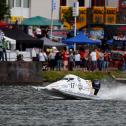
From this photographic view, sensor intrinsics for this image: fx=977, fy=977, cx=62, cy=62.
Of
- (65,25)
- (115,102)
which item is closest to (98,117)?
(115,102)

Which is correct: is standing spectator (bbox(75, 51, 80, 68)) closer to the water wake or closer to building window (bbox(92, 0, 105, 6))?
the water wake

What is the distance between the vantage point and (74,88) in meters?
56.1

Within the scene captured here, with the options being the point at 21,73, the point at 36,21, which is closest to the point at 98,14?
the point at 36,21

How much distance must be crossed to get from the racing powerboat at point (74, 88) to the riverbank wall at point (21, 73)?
1286 centimetres

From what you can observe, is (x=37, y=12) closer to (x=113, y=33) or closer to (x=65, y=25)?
(x=65, y=25)

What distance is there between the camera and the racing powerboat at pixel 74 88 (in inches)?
2199

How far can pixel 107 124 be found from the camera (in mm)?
43938

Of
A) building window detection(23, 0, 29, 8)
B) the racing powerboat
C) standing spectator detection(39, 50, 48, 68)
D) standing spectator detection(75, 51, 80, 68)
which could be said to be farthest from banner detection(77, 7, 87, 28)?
the racing powerboat

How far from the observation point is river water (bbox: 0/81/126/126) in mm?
44938

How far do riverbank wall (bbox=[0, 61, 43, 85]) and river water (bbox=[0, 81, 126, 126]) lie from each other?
2883 mm

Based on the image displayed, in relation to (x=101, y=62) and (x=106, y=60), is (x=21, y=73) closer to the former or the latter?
(x=101, y=62)

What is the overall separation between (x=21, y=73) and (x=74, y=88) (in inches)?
543

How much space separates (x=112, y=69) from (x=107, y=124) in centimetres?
3382

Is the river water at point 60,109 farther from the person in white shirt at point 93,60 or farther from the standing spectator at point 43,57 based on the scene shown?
the person in white shirt at point 93,60
